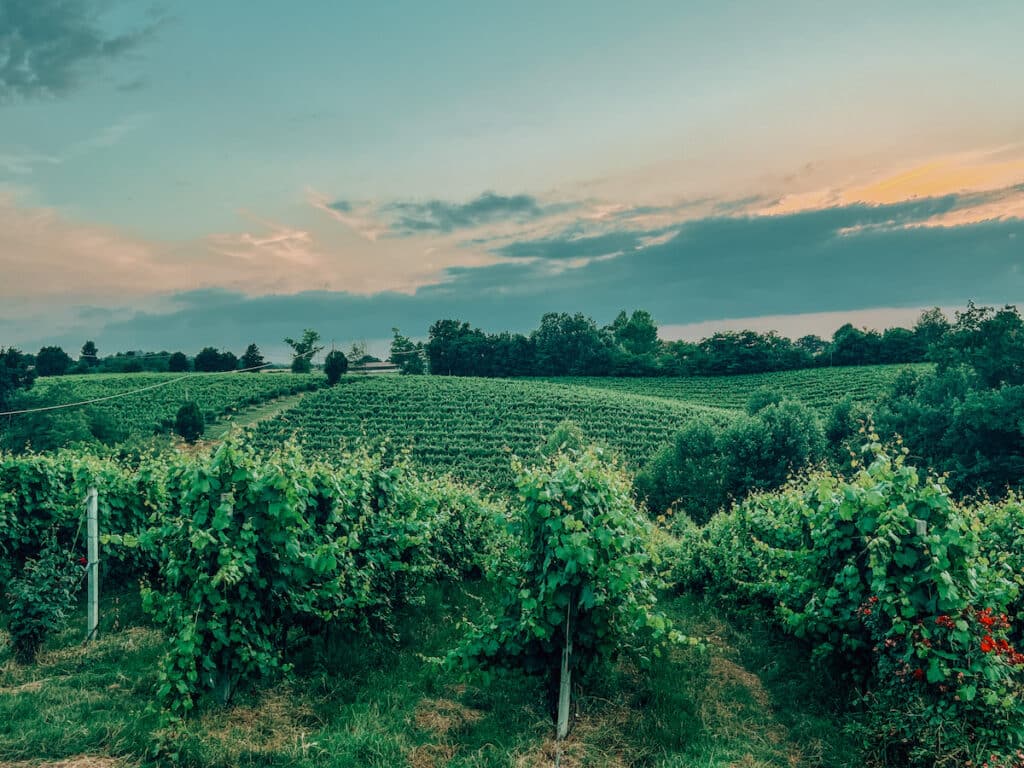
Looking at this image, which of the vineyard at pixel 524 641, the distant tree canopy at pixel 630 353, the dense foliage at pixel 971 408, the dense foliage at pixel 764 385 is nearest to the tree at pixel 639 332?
the distant tree canopy at pixel 630 353

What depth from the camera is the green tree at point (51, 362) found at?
91494 mm

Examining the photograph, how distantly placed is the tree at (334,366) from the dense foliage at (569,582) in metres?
67.6

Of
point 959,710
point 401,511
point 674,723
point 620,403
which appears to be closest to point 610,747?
point 674,723

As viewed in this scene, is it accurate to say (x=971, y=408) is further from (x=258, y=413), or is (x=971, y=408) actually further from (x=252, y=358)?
(x=252, y=358)

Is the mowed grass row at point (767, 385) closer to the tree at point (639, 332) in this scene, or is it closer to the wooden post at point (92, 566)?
the tree at point (639, 332)

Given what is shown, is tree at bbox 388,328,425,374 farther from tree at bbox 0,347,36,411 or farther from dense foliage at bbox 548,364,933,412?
tree at bbox 0,347,36,411

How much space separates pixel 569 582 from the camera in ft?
20.4

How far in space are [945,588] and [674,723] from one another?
2.82m

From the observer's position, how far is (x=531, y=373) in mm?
90938

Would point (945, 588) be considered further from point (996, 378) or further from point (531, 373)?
point (531, 373)

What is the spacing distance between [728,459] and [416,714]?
34994 mm

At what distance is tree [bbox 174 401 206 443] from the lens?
49.9 metres

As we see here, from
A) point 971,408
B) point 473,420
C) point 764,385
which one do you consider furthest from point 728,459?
point 764,385

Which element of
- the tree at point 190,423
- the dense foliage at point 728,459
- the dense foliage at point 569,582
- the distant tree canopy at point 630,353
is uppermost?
the distant tree canopy at point 630,353
